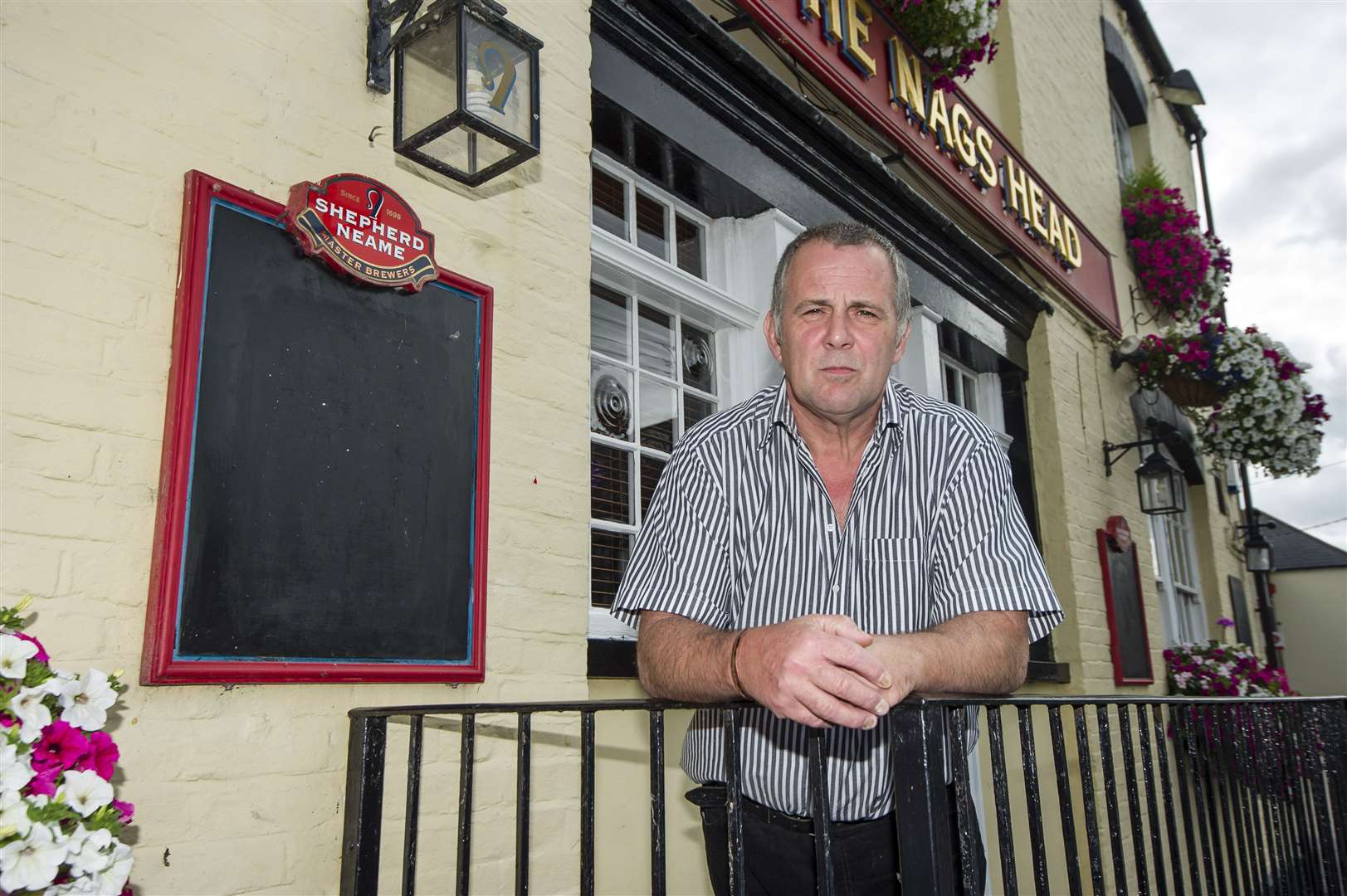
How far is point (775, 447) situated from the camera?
6.96 feet

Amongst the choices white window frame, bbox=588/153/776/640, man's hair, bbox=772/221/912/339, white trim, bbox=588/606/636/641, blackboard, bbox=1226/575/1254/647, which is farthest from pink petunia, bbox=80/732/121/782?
blackboard, bbox=1226/575/1254/647

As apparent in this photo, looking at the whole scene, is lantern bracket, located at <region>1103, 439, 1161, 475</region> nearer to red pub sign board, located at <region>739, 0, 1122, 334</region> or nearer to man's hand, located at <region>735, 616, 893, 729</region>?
red pub sign board, located at <region>739, 0, 1122, 334</region>

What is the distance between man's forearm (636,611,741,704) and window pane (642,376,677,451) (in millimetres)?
1859

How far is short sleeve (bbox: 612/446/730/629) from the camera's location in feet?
6.30

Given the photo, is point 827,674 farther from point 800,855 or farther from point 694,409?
point 694,409

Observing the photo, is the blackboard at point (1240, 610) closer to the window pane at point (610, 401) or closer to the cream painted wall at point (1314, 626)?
the cream painted wall at point (1314, 626)

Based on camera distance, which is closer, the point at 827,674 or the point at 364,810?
the point at 827,674

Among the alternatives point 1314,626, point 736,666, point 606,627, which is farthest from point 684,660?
point 1314,626

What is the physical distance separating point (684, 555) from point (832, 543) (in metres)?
0.31

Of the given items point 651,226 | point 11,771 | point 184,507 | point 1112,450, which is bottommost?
point 11,771

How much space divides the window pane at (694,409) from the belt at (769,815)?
203 centimetres

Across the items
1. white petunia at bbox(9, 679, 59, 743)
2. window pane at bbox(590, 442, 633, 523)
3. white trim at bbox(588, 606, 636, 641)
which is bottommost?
white petunia at bbox(9, 679, 59, 743)

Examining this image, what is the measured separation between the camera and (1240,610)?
10352 millimetres

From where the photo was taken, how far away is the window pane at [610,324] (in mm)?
3668
